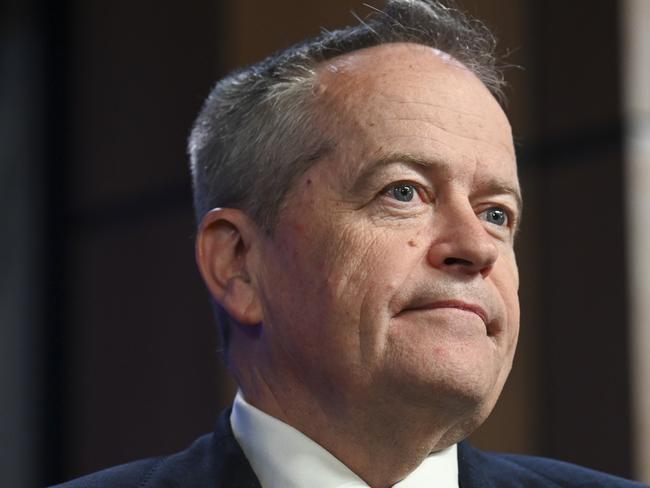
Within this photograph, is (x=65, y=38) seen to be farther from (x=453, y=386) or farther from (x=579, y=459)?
(x=453, y=386)

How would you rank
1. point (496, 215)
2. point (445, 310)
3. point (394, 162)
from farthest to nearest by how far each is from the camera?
1. point (496, 215)
2. point (394, 162)
3. point (445, 310)

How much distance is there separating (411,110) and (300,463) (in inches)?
23.8

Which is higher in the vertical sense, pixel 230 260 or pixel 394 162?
pixel 394 162

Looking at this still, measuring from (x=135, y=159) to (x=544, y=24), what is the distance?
74.9 inches

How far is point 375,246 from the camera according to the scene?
1.81 m

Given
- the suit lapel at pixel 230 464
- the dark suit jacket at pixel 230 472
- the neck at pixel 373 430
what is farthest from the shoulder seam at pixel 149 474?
the neck at pixel 373 430

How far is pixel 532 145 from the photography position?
12.0 feet

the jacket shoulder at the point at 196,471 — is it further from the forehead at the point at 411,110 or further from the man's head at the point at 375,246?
the forehead at the point at 411,110

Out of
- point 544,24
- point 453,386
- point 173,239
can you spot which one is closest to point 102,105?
point 173,239

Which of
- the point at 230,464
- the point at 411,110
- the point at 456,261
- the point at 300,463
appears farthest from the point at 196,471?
the point at 411,110

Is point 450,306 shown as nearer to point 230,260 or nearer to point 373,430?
point 373,430

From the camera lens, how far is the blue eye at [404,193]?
6.05ft

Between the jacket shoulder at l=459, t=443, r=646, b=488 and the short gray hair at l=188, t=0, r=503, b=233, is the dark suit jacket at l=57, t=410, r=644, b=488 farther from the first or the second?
the short gray hair at l=188, t=0, r=503, b=233

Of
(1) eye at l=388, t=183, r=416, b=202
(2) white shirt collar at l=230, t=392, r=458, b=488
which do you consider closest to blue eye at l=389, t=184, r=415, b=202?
(1) eye at l=388, t=183, r=416, b=202
